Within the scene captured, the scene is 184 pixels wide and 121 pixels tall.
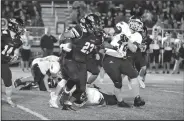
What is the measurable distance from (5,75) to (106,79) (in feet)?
14.7

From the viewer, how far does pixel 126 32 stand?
650 centimetres

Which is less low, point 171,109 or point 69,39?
point 69,39

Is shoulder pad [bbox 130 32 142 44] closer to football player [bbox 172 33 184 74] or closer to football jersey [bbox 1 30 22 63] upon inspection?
football jersey [bbox 1 30 22 63]

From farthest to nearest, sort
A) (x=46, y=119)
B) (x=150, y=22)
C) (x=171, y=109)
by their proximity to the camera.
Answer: (x=150, y=22), (x=171, y=109), (x=46, y=119)

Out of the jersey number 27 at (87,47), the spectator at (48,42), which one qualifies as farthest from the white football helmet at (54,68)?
the spectator at (48,42)

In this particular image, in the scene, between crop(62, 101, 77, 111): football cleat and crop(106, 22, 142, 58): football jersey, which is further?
crop(106, 22, 142, 58): football jersey

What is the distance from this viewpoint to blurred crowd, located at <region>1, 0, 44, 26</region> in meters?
12.9

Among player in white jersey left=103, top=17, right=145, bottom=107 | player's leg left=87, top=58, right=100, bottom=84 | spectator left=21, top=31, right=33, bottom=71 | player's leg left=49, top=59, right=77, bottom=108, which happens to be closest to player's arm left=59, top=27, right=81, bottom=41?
player's leg left=49, top=59, right=77, bottom=108

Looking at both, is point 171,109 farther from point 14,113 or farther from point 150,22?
point 150,22

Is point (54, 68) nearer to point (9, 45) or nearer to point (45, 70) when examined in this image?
point (45, 70)

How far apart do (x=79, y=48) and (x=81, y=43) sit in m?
0.08

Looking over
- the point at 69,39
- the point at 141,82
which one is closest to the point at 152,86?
the point at 141,82

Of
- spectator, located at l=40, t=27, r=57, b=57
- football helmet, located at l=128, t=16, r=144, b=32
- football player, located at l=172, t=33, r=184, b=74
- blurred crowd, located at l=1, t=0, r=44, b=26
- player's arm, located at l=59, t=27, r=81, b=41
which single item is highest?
football helmet, located at l=128, t=16, r=144, b=32

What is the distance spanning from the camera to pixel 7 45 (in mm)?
6375
